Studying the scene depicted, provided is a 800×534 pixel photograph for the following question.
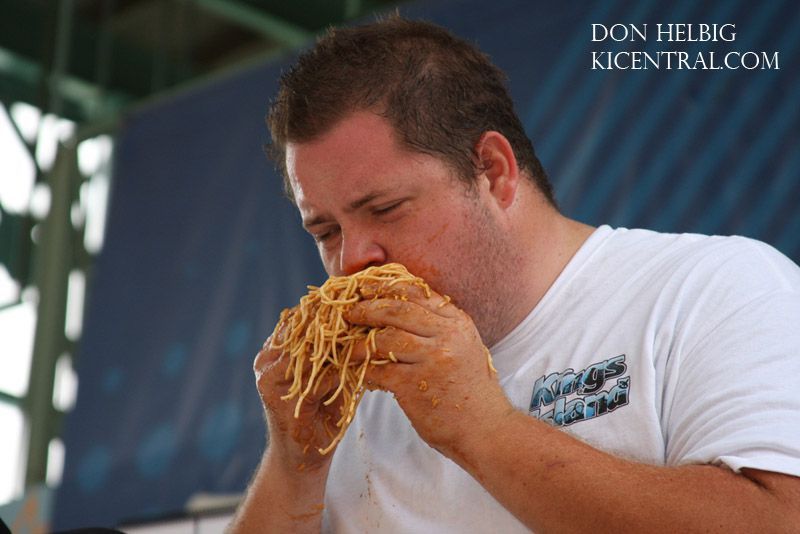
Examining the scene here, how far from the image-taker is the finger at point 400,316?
200 cm

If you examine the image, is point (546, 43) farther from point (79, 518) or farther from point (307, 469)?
point (79, 518)

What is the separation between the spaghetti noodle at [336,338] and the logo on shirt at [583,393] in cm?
28

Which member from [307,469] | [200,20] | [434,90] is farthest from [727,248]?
[200,20]

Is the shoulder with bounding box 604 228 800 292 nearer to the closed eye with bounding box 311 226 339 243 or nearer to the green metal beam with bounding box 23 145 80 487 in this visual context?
the closed eye with bounding box 311 226 339 243

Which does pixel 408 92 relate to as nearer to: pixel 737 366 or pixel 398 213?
pixel 398 213

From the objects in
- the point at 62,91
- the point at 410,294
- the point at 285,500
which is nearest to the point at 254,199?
the point at 285,500

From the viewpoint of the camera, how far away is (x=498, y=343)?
7.72 feet

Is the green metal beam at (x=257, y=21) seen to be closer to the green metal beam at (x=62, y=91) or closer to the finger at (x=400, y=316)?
the green metal beam at (x=62, y=91)

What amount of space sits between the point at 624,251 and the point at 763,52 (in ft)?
5.50

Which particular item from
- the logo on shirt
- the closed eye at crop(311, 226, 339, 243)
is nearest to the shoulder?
the logo on shirt

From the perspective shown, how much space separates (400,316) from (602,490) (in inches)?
19.5

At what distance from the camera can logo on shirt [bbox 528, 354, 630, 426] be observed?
2.07 meters

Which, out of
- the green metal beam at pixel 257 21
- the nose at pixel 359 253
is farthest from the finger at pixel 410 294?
the green metal beam at pixel 257 21

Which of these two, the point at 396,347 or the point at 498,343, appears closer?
the point at 396,347
